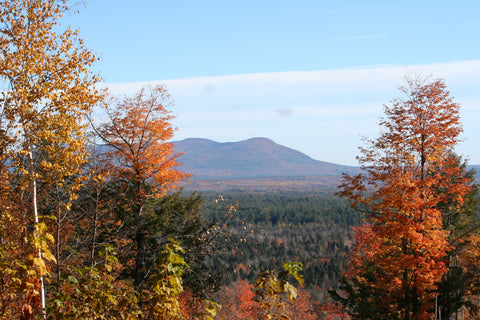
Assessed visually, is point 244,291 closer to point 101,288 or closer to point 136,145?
point 136,145

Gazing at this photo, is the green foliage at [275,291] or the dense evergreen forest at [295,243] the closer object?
the green foliage at [275,291]

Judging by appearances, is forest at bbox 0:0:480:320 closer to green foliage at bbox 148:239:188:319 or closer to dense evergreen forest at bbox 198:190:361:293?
green foliage at bbox 148:239:188:319

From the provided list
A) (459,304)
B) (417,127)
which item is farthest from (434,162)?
(459,304)

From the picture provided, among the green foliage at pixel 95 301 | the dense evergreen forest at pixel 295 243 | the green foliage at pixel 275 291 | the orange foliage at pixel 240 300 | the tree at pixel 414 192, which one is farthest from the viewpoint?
the dense evergreen forest at pixel 295 243

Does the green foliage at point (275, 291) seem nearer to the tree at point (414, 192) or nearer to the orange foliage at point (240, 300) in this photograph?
the tree at point (414, 192)

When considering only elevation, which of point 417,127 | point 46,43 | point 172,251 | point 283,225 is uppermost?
point 46,43

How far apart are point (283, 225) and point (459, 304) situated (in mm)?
99250

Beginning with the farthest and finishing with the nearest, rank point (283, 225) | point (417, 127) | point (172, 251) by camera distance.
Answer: point (283, 225)
point (417, 127)
point (172, 251)

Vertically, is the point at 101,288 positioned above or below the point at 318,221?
above

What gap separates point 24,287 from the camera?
5.21 m

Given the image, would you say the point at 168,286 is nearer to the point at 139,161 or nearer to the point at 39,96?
the point at 39,96

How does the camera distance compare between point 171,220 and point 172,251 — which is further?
point 171,220

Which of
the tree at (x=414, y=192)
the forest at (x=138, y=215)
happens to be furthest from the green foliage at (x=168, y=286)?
the tree at (x=414, y=192)

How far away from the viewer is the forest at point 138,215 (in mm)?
5770
